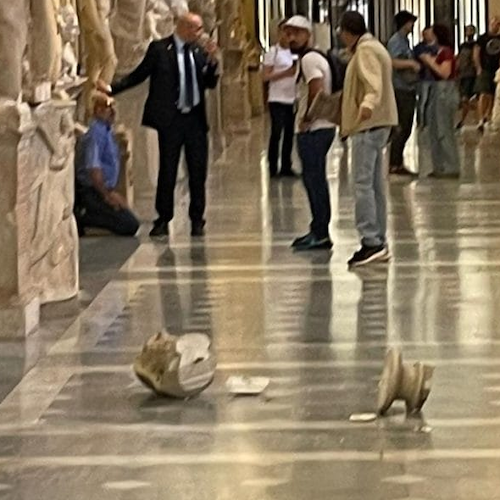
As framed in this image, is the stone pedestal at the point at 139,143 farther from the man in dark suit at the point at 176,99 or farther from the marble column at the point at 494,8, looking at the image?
the marble column at the point at 494,8

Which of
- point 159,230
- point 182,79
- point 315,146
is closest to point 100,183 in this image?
point 159,230

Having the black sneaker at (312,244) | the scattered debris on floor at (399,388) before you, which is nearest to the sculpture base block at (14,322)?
the scattered debris on floor at (399,388)

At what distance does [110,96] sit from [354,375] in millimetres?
6022

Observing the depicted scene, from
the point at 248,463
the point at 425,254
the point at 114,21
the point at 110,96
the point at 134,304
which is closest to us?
the point at 248,463

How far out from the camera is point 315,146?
12078mm

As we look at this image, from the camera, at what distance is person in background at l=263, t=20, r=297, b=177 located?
18078 mm

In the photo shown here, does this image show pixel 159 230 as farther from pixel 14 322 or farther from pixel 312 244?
pixel 14 322

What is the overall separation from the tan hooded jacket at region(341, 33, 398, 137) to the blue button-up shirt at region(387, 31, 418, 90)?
636 centimetres

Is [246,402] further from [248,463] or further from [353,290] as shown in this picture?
[353,290]

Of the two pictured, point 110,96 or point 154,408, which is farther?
point 110,96

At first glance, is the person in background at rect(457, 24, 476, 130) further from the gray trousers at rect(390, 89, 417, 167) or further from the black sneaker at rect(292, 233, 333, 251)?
the black sneaker at rect(292, 233, 333, 251)

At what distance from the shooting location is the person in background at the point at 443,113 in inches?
703

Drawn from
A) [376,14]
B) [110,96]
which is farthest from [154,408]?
[376,14]

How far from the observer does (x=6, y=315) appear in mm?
8852
